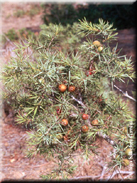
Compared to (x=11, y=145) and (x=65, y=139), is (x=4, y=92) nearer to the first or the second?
(x=65, y=139)

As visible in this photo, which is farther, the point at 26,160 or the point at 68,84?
the point at 26,160

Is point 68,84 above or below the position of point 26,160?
above

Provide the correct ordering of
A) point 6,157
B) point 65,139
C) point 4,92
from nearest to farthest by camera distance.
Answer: point 65,139 < point 4,92 < point 6,157

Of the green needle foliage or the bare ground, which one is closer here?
the green needle foliage

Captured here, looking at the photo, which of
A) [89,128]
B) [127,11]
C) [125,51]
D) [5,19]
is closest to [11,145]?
[89,128]

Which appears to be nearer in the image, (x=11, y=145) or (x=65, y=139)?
(x=65, y=139)

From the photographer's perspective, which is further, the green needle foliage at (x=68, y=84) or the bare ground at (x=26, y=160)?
the bare ground at (x=26, y=160)

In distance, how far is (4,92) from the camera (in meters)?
1.04

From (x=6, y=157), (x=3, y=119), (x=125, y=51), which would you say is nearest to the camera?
(x=6, y=157)

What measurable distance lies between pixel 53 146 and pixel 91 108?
28cm

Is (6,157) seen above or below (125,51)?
below

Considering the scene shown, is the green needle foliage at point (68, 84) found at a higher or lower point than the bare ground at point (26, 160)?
higher

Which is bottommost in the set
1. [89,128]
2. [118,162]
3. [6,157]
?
[6,157]

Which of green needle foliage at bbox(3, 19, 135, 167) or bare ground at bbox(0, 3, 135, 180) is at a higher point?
green needle foliage at bbox(3, 19, 135, 167)
